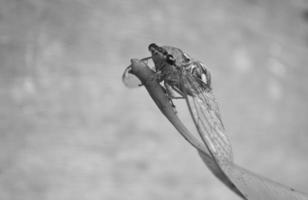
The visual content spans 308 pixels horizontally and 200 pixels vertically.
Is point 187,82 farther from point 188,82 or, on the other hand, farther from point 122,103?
point 122,103

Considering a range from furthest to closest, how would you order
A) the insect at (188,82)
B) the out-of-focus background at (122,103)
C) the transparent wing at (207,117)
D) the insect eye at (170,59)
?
the out-of-focus background at (122,103)
the insect eye at (170,59)
the insect at (188,82)
the transparent wing at (207,117)

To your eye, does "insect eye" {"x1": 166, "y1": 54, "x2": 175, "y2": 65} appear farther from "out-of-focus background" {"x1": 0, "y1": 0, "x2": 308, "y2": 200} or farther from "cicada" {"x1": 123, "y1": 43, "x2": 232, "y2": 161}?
"out-of-focus background" {"x1": 0, "y1": 0, "x2": 308, "y2": 200}

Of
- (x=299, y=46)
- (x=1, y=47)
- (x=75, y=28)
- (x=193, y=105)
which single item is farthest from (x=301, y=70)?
(x=193, y=105)

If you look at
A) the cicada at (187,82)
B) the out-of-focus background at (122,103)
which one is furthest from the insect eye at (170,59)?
the out-of-focus background at (122,103)

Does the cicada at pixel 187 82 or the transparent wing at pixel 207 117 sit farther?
the cicada at pixel 187 82

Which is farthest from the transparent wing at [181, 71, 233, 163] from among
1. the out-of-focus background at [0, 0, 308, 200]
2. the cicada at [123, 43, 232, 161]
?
the out-of-focus background at [0, 0, 308, 200]

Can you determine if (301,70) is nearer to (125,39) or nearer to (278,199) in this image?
(125,39)

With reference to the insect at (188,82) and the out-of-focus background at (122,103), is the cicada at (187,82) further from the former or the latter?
the out-of-focus background at (122,103)
